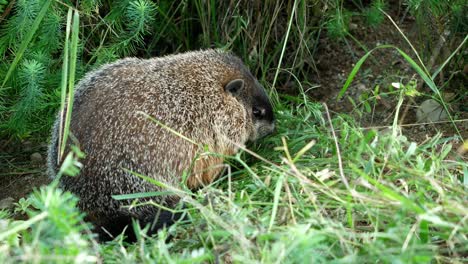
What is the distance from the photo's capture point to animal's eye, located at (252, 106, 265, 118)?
416 cm

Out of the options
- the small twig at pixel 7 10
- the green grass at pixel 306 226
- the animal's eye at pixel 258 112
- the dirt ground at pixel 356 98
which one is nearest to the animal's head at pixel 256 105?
the animal's eye at pixel 258 112

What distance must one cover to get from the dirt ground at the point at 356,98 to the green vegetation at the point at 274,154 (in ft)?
0.29

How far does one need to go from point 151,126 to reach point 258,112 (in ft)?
2.62

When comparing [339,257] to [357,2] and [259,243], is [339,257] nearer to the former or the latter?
[259,243]

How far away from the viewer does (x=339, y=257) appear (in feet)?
8.60

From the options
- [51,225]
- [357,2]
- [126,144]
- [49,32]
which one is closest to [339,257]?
[51,225]

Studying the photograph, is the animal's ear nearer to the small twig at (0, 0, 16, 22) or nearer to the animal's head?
the animal's head

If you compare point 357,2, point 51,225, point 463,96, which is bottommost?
point 463,96

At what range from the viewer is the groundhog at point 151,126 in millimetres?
3521

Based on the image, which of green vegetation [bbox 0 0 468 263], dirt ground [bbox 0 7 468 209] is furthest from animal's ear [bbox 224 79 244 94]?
dirt ground [bbox 0 7 468 209]

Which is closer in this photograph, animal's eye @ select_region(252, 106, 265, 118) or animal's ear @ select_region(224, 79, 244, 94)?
animal's ear @ select_region(224, 79, 244, 94)

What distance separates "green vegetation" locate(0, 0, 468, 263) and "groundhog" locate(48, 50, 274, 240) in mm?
152

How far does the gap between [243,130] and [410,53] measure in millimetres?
1604

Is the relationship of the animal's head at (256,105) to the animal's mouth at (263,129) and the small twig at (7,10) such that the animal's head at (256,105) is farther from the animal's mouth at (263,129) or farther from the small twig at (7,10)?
the small twig at (7,10)
